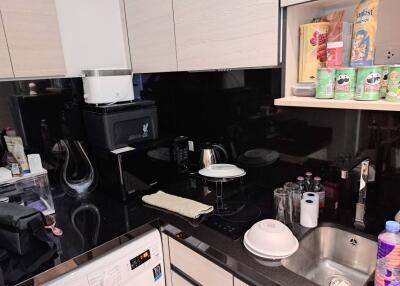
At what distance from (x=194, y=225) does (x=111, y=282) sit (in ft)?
1.36

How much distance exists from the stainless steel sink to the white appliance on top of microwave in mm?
623

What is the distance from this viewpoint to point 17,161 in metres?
1.42

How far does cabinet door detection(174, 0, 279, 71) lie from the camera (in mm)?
1058

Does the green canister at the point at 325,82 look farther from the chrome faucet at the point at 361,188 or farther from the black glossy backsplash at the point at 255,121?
the chrome faucet at the point at 361,188

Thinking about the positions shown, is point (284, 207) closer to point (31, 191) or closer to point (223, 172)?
point (223, 172)

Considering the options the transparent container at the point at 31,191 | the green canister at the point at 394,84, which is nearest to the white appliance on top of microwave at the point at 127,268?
the transparent container at the point at 31,191

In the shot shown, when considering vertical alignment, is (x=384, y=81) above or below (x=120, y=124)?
above

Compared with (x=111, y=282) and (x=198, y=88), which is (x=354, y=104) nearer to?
(x=198, y=88)

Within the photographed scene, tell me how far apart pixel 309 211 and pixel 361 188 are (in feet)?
0.77

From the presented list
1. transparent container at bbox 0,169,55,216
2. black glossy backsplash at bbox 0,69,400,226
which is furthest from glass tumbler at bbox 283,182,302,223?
transparent container at bbox 0,169,55,216

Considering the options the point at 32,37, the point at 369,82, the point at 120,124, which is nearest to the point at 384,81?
the point at 369,82

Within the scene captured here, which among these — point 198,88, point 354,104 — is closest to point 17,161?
point 198,88

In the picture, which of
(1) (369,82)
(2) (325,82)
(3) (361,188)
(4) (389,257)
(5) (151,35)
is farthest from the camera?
(5) (151,35)

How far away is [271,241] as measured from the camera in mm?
1000
